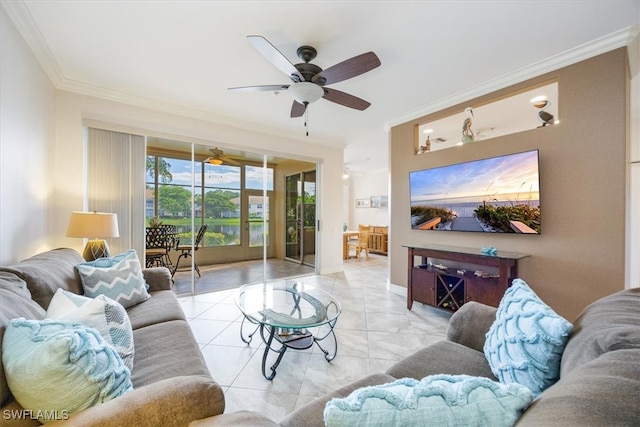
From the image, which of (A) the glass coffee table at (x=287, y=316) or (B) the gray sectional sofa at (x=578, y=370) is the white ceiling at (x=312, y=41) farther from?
(A) the glass coffee table at (x=287, y=316)

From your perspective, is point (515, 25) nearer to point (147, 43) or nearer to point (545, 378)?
point (545, 378)

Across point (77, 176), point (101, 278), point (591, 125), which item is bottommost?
point (101, 278)

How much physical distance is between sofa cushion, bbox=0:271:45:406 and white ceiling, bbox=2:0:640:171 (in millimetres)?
1984

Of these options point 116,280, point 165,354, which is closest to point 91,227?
point 116,280

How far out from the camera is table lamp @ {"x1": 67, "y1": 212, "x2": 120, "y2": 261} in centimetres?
259

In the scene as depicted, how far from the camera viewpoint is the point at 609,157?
2.28 metres

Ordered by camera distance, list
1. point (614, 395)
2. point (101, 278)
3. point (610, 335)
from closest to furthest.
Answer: point (614, 395) → point (610, 335) → point (101, 278)

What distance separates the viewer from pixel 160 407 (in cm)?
85

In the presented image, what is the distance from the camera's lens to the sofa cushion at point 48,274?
1464mm

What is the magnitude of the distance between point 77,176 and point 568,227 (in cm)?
533

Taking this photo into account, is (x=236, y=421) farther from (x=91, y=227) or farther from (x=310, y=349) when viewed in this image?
(x=91, y=227)

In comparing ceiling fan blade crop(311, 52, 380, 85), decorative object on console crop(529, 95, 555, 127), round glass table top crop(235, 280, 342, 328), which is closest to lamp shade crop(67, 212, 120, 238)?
round glass table top crop(235, 280, 342, 328)

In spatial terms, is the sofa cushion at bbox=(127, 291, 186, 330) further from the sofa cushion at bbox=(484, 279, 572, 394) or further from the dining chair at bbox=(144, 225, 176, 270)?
the dining chair at bbox=(144, 225, 176, 270)

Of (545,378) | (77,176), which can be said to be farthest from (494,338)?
(77,176)
